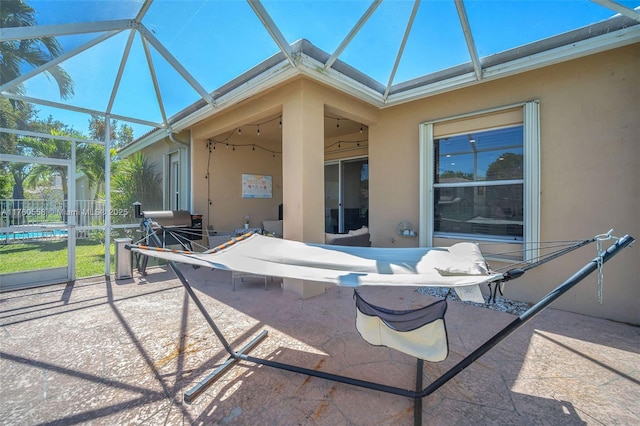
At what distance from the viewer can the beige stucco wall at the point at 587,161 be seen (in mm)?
2986

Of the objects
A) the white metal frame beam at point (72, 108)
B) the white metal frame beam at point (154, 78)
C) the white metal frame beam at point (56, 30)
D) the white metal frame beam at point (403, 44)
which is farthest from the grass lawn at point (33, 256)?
the white metal frame beam at point (403, 44)

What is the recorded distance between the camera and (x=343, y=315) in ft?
10.6

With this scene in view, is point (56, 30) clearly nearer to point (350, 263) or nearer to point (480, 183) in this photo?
point (350, 263)

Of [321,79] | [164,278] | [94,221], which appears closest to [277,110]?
[321,79]

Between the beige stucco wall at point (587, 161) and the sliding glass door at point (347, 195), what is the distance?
273 cm

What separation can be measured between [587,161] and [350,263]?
3.21 meters

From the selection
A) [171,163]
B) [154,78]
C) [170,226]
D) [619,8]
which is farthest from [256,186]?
[619,8]

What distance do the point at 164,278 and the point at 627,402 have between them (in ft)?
18.2

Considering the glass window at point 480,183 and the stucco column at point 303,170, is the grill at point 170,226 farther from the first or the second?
the glass window at point 480,183

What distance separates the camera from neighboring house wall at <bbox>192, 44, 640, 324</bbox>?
3.01 metres

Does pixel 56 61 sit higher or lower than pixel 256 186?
higher

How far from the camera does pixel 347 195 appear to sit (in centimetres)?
648

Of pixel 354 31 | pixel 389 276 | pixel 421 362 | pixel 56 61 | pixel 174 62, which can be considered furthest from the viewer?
pixel 174 62

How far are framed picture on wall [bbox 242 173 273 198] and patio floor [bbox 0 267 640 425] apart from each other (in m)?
3.72
